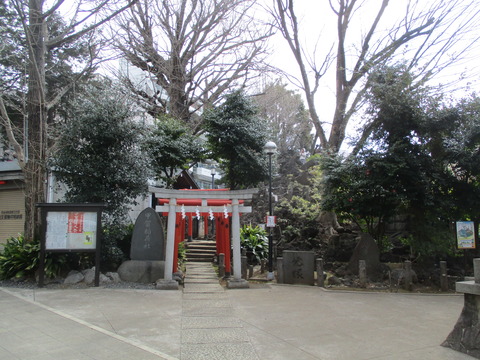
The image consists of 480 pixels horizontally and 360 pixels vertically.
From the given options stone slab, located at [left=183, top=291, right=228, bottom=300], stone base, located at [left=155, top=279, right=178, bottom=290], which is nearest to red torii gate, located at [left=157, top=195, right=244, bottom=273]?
stone base, located at [left=155, top=279, right=178, bottom=290]

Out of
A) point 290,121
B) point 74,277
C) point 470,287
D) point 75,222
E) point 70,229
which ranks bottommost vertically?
point 74,277

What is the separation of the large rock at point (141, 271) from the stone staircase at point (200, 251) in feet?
15.4

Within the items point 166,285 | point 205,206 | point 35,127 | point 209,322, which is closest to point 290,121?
point 205,206

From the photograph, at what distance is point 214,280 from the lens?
1173cm

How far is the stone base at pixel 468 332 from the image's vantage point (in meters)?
5.69

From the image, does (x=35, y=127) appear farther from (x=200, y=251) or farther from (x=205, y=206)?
(x=200, y=251)

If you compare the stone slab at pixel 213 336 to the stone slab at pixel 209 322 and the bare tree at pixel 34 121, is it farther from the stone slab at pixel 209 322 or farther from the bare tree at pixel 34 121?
the bare tree at pixel 34 121

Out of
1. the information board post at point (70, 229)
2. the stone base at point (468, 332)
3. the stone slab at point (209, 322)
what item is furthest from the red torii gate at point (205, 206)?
the stone base at point (468, 332)

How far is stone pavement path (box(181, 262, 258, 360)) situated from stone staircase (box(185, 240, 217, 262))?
4.80 meters

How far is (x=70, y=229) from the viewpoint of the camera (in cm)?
1029

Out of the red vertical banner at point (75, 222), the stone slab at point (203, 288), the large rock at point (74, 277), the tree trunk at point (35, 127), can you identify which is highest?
the tree trunk at point (35, 127)

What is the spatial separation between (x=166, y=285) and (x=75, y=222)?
3.11m

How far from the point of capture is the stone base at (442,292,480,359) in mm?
5695

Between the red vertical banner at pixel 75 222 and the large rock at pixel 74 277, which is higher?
the red vertical banner at pixel 75 222
